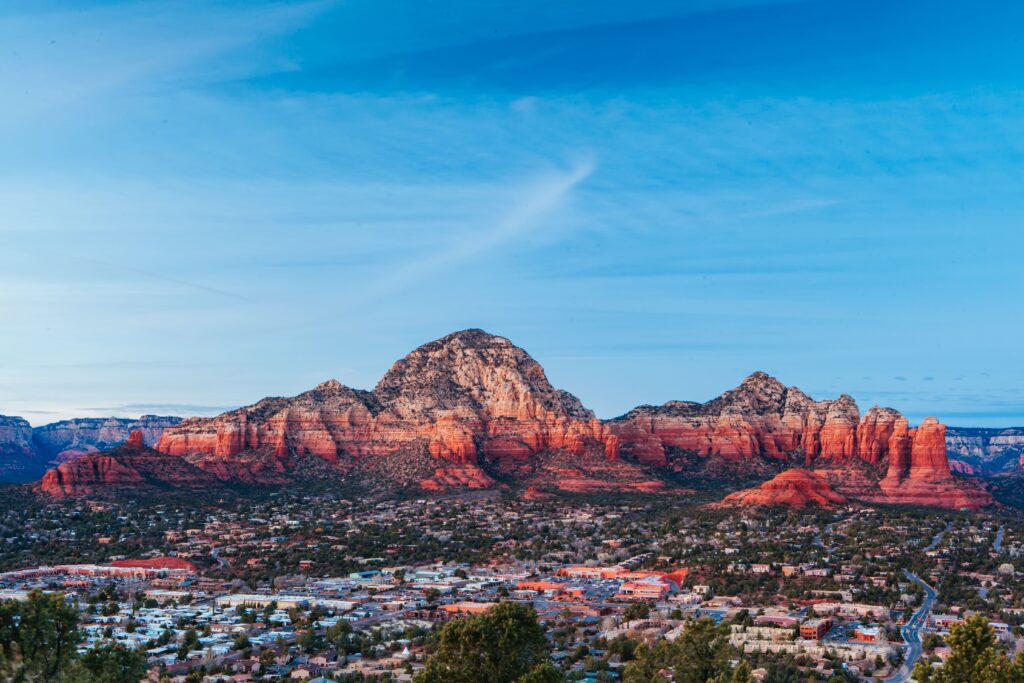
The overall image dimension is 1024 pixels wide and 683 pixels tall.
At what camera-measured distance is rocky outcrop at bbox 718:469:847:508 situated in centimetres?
13000

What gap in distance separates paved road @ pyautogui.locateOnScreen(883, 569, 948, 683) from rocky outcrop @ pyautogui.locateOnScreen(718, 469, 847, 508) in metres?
34.3

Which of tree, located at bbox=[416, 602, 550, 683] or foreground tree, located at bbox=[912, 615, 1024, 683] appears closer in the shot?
foreground tree, located at bbox=[912, 615, 1024, 683]

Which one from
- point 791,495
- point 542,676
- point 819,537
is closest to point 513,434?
point 791,495

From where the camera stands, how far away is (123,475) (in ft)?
503

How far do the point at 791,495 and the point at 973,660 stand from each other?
95807mm

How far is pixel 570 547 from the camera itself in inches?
4697

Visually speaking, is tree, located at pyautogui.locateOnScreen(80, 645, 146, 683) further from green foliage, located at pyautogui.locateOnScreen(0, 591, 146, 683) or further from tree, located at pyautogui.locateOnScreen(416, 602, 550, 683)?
tree, located at pyautogui.locateOnScreen(416, 602, 550, 683)

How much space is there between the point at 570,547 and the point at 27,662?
86647mm

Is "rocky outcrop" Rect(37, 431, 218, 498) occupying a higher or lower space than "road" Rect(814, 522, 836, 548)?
higher

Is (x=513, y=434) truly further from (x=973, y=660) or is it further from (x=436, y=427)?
(x=973, y=660)

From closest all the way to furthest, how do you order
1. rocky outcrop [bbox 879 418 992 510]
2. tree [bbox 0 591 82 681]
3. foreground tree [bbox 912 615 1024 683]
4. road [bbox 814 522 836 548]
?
foreground tree [bbox 912 615 1024 683] → tree [bbox 0 591 82 681] → road [bbox 814 522 836 548] → rocky outcrop [bbox 879 418 992 510]

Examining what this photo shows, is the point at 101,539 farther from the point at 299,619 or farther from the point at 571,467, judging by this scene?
the point at 571,467

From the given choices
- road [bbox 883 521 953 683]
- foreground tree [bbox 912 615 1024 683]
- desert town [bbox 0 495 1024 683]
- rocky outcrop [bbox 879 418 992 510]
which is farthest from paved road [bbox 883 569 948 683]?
rocky outcrop [bbox 879 418 992 510]

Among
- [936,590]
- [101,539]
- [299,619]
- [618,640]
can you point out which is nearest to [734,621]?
[618,640]
